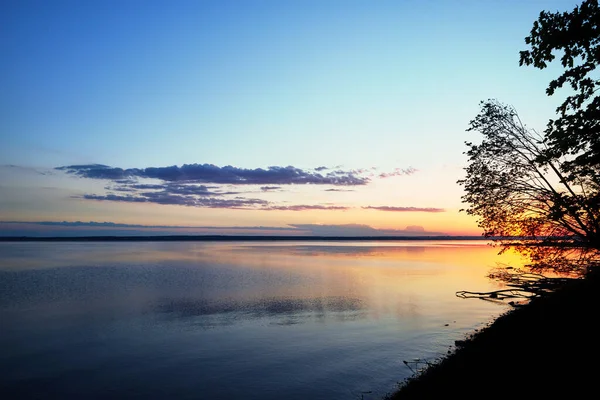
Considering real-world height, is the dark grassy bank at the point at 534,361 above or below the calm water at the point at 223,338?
above

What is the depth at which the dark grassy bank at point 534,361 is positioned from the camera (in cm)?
980

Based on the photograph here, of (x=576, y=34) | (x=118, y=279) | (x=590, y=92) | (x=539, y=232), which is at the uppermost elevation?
(x=576, y=34)

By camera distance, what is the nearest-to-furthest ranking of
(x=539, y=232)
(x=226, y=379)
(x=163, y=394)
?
(x=163, y=394) < (x=226, y=379) < (x=539, y=232)

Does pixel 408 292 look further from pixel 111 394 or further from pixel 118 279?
pixel 118 279

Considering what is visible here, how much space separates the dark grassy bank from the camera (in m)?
9.80

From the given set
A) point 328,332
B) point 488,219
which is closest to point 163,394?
point 328,332

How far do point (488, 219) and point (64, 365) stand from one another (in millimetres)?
23289

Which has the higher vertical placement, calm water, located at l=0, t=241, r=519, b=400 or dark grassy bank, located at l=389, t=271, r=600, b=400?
dark grassy bank, located at l=389, t=271, r=600, b=400

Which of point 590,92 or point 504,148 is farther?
point 504,148

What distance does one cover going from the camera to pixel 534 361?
11.6m

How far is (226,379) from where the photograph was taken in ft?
53.6

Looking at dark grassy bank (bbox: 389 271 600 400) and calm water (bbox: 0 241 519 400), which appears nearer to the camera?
dark grassy bank (bbox: 389 271 600 400)

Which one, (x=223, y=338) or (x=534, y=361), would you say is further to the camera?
(x=223, y=338)

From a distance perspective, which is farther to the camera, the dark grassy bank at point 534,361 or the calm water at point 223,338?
the calm water at point 223,338
